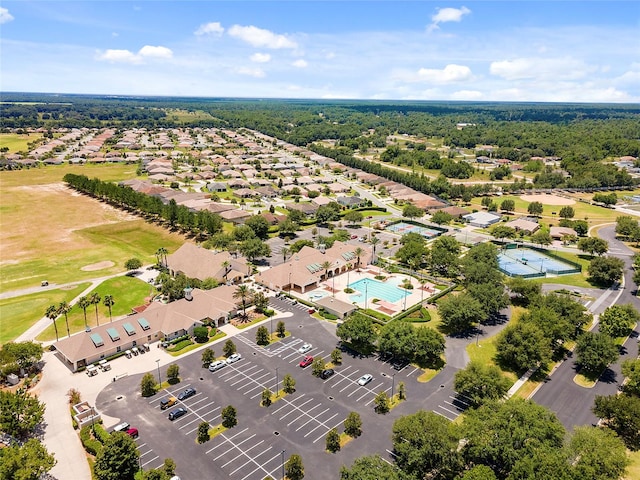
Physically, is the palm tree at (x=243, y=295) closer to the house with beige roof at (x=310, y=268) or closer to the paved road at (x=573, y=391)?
the house with beige roof at (x=310, y=268)

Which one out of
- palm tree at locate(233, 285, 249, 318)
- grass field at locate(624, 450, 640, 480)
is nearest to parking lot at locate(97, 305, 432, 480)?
palm tree at locate(233, 285, 249, 318)

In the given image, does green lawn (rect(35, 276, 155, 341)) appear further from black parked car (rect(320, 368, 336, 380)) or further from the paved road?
the paved road

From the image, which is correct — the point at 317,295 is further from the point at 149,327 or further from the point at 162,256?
the point at 162,256

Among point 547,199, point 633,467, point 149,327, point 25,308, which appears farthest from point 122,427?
point 547,199

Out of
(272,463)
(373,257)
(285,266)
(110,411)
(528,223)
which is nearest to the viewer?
(272,463)

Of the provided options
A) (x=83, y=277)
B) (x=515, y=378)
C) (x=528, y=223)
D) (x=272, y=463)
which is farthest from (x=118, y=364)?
(x=528, y=223)

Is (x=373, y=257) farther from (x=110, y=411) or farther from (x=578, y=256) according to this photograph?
(x=110, y=411)
